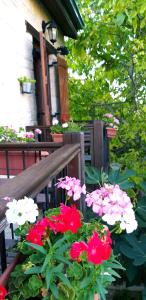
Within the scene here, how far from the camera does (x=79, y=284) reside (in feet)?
3.07

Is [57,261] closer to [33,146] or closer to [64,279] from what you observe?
[64,279]

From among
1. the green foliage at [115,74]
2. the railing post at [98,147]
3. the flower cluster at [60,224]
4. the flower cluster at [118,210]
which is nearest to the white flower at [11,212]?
the flower cluster at [60,224]

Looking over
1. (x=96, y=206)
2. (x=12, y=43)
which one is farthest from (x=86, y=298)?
(x=12, y=43)

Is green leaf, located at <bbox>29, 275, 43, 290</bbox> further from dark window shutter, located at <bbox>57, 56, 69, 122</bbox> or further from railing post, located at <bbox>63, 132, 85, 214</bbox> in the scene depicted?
dark window shutter, located at <bbox>57, 56, 69, 122</bbox>

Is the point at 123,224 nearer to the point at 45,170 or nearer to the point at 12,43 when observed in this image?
the point at 45,170

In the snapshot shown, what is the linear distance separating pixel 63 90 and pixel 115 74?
206 cm

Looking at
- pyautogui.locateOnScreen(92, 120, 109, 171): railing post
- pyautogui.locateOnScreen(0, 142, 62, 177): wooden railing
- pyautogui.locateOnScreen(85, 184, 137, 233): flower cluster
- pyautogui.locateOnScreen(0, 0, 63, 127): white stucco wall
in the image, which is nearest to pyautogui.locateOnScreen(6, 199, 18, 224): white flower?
pyautogui.locateOnScreen(85, 184, 137, 233): flower cluster

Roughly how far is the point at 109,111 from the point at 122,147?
3.11ft

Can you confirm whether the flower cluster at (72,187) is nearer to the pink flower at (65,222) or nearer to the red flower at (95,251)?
the pink flower at (65,222)

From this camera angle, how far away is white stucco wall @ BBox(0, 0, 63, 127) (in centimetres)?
374

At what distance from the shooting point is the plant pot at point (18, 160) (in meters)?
2.77

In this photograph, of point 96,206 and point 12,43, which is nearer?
point 96,206

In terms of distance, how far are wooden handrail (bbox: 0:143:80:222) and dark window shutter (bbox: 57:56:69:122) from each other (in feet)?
16.6

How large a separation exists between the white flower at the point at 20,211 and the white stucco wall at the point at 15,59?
277cm
